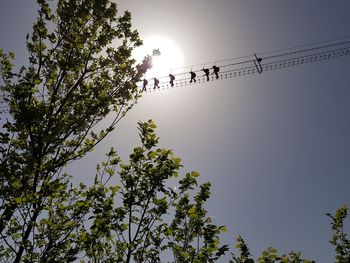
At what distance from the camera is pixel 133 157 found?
8750mm

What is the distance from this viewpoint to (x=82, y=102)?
9.66 m

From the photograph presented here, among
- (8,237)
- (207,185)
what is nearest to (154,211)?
(207,185)

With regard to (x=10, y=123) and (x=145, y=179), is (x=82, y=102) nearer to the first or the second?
(x=10, y=123)

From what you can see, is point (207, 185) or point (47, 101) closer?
point (47, 101)

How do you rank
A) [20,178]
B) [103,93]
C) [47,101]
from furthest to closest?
[103,93] → [47,101] → [20,178]

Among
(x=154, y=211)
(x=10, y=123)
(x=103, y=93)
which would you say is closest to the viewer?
(x=10, y=123)

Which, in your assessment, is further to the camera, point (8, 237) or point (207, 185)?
point (207, 185)

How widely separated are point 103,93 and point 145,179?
129 inches

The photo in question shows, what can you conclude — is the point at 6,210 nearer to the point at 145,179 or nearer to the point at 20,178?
the point at 20,178

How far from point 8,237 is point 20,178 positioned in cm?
158

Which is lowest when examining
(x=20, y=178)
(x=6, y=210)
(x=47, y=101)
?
(x=6, y=210)

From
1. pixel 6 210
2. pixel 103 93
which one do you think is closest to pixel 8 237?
pixel 6 210

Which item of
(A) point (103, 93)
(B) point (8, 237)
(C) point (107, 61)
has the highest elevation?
(C) point (107, 61)

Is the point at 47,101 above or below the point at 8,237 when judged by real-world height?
above
